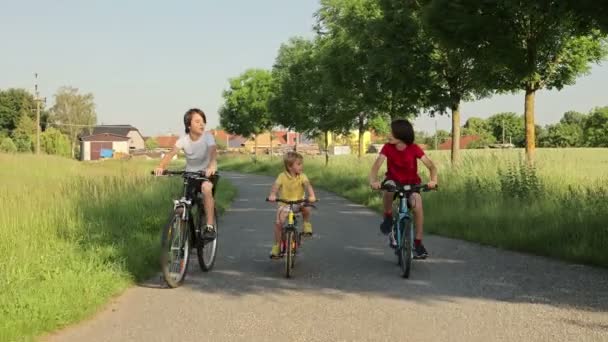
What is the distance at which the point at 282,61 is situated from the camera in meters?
37.6

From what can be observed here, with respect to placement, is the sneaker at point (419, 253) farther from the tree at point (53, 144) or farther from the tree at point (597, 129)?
the tree at point (597, 129)

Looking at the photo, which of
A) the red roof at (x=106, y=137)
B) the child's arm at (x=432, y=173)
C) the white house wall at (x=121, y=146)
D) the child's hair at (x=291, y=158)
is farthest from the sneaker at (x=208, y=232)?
the white house wall at (x=121, y=146)

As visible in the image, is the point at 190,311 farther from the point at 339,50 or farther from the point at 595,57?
the point at 339,50

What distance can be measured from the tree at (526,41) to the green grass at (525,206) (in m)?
1.50

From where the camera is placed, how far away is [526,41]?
12.7 m

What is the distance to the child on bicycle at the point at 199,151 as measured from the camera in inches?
281

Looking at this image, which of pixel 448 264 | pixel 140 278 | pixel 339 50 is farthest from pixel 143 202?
pixel 339 50

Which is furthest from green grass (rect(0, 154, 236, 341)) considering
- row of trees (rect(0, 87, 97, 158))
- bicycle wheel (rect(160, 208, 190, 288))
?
row of trees (rect(0, 87, 97, 158))

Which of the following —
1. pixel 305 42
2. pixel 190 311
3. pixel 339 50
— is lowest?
pixel 190 311

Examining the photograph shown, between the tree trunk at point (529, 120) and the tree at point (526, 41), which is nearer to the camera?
the tree at point (526, 41)

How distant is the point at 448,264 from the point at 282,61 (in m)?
31.0

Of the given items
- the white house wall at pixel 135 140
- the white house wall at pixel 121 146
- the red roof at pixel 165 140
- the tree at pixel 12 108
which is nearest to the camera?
the tree at pixel 12 108

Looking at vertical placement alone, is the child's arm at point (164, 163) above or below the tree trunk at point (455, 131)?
below

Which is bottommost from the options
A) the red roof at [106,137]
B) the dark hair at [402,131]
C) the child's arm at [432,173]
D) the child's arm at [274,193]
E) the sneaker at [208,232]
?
the sneaker at [208,232]
